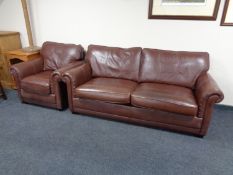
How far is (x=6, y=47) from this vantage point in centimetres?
308

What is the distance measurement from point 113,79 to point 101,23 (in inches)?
37.4

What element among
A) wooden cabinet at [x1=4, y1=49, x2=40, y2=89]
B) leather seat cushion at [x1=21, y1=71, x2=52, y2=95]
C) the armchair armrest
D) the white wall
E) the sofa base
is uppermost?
the white wall

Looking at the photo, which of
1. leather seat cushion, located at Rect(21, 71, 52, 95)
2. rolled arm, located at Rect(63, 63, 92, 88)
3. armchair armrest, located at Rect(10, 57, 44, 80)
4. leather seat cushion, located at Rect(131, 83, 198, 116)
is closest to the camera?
leather seat cushion, located at Rect(131, 83, 198, 116)

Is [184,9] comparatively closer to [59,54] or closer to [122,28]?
[122,28]

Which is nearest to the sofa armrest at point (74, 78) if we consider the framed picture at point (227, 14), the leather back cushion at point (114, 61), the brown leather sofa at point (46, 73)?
the brown leather sofa at point (46, 73)

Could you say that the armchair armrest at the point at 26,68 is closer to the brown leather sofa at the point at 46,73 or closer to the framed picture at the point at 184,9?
the brown leather sofa at the point at 46,73

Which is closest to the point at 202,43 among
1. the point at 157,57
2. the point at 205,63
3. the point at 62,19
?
the point at 205,63

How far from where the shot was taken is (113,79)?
8.36 ft

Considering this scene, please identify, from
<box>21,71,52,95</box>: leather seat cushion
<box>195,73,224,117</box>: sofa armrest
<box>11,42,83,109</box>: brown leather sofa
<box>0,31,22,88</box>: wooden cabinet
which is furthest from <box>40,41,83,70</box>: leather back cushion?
<box>195,73,224,117</box>: sofa armrest

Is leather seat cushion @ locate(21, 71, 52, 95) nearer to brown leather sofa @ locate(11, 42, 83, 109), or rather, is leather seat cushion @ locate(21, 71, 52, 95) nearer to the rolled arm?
brown leather sofa @ locate(11, 42, 83, 109)

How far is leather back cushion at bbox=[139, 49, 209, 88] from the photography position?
234cm

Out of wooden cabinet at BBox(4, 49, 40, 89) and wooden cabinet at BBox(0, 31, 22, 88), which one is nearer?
wooden cabinet at BBox(4, 49, 40, 89)

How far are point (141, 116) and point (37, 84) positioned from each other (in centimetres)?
141

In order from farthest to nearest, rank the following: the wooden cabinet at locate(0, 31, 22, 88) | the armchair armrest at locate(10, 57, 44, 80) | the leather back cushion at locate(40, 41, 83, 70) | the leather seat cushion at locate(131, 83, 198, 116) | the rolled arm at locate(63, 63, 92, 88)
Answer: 1. the wooden cabinet at locate(0, 31, 22, 88)
2. the leather back cushion at locate(40, 41, 83, 70)
3. the armchair armrest at locate(10, 57, 44, 80)
4. the rolled arm at locate(63, 63, 92, 88)
5. the leather seat cushion at locate(131, 83, 198, 116)
